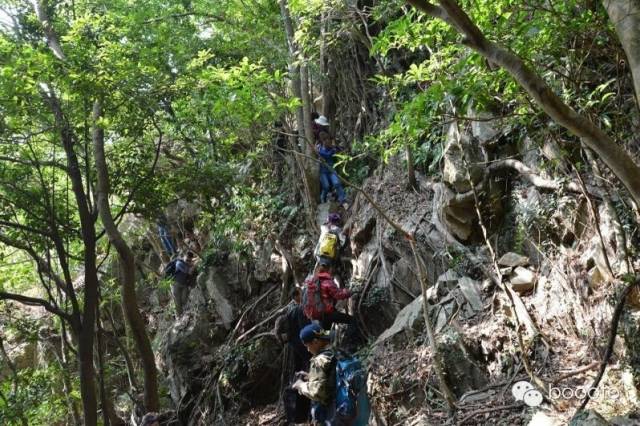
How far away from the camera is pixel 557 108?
2451 millimetres

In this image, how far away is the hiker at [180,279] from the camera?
37.6ft

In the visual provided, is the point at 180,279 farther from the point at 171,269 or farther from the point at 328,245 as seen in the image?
the point at 328,245

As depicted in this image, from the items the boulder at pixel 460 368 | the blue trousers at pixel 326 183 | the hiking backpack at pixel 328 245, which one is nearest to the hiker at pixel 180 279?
the blue trousers at pixel 326 183

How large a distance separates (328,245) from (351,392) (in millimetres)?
3782

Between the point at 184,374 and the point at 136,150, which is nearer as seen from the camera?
the point at 136,150

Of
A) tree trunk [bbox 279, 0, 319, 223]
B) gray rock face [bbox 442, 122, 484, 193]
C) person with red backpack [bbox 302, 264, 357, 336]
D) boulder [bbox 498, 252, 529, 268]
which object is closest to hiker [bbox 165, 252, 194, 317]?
tree trunk [bbox 279, 0, 319, 223]

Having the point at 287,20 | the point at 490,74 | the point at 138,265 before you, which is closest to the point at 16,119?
the point at 287,20

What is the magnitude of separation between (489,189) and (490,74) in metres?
2.64

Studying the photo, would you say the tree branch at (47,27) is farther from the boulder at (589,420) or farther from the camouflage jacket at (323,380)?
the boulder at (589,420)

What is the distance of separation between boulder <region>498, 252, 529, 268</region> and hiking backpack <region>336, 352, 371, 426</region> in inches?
95.5

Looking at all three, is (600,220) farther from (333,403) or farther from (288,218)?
(288,218)

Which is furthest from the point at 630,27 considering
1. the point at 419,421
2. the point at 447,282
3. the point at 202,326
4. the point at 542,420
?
the point at 202,326

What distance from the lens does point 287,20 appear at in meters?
Result: 9.48

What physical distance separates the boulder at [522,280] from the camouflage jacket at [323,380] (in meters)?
2.42
